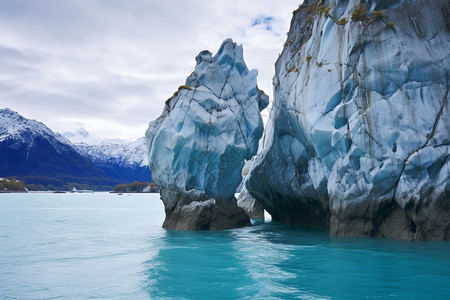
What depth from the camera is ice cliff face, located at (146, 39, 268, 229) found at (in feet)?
86.3

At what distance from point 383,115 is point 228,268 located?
10.7 m

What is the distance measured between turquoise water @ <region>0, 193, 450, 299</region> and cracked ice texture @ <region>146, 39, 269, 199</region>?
17.0 ft

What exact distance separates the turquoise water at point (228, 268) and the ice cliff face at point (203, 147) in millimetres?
3653

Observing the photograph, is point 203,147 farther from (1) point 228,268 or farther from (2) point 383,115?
(1) point 228,268

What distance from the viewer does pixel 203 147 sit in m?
26.5

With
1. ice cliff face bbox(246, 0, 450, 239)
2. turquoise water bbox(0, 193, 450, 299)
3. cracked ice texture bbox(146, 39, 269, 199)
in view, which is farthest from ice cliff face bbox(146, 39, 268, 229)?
ice cliff face bbox(246, 0, 450, 239)

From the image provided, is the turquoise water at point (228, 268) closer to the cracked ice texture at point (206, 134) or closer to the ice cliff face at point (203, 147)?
the ice cliff face at point (203, 147)

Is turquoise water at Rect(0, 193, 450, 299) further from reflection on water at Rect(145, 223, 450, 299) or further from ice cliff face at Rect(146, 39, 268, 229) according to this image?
ice cliff face at Rect(146, 39, 268, 229)

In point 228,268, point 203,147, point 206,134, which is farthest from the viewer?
point 206,134

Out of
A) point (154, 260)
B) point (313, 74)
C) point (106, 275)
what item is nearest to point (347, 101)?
point (313, 74)

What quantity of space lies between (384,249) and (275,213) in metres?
18.1

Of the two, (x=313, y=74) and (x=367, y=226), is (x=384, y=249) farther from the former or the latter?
(x=313, y=74)

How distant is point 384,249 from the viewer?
17.1 m

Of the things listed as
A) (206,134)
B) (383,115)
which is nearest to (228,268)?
(383,115)
